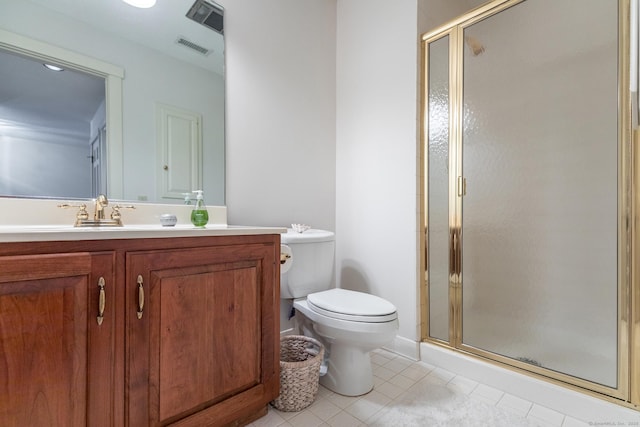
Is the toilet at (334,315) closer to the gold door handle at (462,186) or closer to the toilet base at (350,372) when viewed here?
the toilet base at (350,372)

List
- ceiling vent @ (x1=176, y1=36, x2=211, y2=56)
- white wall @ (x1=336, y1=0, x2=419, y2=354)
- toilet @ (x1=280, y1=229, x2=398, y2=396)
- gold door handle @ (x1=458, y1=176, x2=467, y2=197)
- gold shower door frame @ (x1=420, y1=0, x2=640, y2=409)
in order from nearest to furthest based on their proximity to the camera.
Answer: gold shower door frame @ (x1=420, y1=0, x2=640, y2=409) → toilet @ (x1=280, y1=229, x2=398, y2=396) → ceiling vent @ (x1=176, y1=36, x2=211, y2=56) → gold door handle @ (x1=458, y1=176, x2=467, y2=197) → white wall @ (x1=336, y1=0, x2=419, y2=354)

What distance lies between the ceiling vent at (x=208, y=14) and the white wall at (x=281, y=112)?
0.15ft

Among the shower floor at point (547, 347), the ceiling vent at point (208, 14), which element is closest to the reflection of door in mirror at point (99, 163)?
the ceiling vent at point (208, 14)

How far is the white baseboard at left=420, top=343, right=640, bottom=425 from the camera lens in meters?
1.19

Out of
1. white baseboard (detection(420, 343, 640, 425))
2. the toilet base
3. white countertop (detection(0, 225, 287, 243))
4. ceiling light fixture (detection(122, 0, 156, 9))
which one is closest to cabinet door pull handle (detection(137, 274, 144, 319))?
white countertop (detection(0, 225, 287, 243))

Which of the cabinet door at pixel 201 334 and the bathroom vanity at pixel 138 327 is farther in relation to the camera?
the cabinet door at pixel 201 334

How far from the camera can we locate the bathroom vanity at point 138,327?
697 millimetres

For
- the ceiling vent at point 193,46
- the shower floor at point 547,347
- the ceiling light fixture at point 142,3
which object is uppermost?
the ceiling light fixture at point 142,3

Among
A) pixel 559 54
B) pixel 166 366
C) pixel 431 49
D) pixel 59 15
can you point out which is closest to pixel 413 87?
pixel 431 49

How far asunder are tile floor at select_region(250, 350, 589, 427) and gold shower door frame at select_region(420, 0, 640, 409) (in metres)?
0.15

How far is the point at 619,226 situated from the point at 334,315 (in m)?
1.23

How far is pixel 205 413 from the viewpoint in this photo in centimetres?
99

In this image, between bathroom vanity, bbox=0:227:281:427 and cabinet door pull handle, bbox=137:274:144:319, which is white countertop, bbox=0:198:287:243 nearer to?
bathroom vanity, bbox=0:227:281:427

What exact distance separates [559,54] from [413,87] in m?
0.68
